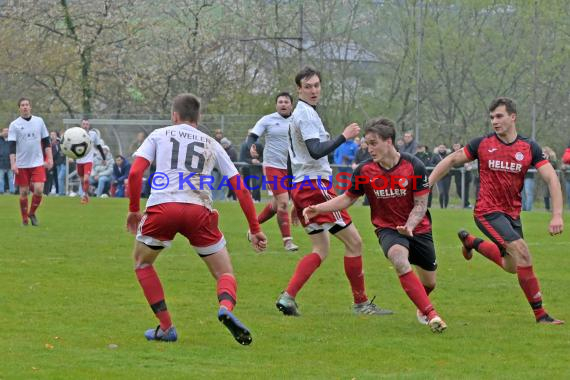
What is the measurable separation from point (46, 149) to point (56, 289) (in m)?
7.35

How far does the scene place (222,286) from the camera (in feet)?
25.6

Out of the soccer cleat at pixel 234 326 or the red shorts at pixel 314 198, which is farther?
the red shorts at pixel 314 198

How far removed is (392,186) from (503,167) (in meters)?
1.03

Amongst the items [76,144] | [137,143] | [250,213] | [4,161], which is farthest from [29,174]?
[137,143]

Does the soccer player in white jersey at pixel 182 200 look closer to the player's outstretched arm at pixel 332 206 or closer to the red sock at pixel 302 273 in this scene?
the player's outstretched arm at pixel 332 206

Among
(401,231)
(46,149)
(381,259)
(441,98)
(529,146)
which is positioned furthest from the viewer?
(441,98)

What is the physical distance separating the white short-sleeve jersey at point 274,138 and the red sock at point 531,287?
6733mm

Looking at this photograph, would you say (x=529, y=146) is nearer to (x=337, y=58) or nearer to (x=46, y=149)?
(x=46, y=149)

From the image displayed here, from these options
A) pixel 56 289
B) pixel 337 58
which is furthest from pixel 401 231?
pixel 337 58

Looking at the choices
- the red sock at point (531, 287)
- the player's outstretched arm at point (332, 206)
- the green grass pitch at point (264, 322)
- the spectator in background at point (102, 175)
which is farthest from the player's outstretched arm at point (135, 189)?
the spectator in background at point (102, 175)

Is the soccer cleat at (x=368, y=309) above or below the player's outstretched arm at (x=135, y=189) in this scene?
below

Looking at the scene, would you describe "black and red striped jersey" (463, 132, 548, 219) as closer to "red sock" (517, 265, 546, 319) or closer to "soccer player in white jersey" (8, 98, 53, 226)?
"red sock" (517, 265, 546, 319)

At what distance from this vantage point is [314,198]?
32.4ft

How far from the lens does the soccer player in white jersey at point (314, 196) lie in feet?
31.2
